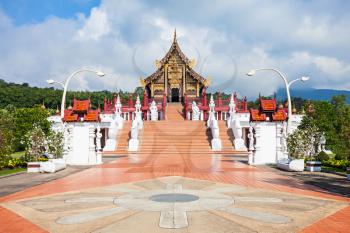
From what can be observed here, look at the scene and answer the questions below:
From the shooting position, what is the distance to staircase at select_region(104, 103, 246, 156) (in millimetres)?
26766

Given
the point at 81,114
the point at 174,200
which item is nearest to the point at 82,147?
the point at 81,114

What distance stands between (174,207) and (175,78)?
47.8 metres

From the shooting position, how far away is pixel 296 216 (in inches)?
294

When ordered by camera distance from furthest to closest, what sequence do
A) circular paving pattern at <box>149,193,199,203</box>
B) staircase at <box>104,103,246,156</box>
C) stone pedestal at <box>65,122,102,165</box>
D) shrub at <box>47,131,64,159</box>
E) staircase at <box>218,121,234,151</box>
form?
1. staircase at <box>218,121,234,151</box>
2. staircase at <box>104,103,246,156</box>
3. stone pedestal at <box>65,122,102,165</box>
4. shrub at <box>47,131,64,159</box>
5. circular paving pattern at <box>149,193,199,203</box>

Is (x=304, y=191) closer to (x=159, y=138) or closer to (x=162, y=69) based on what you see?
(x=159, y=138)

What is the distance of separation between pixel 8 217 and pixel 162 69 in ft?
160

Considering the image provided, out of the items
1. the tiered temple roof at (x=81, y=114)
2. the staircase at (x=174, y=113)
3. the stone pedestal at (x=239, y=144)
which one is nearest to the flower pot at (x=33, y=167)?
the tiered temple roof at (x=81, y=114)

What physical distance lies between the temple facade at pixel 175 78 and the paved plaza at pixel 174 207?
42.5 metres

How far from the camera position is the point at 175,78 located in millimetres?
55156

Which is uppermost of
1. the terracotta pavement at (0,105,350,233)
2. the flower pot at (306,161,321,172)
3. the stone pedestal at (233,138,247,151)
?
the stone pedestal at (233,138,247,151)

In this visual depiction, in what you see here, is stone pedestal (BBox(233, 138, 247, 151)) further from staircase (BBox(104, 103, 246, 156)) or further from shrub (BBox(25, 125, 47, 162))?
shrub (BBox(25, 125, 47, 162))

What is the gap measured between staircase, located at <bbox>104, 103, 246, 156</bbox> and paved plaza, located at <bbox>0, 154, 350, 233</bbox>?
13.5 meters

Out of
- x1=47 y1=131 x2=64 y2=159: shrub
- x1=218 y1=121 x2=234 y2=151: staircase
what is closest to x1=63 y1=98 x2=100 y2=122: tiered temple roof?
x1=47 y1=131 x2=64 y2=159: shrub

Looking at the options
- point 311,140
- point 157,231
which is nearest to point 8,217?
point 157,231
